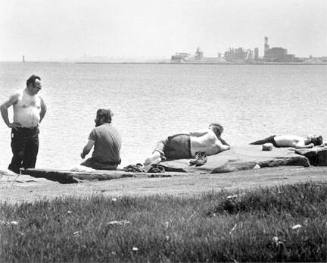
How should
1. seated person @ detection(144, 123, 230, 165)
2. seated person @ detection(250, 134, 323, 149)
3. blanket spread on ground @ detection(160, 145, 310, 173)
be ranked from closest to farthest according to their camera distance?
blanket spread on ground @ detection(160, 145, 310, 173) < seated person @ detection(144, 123, 230, 165) < seated person @ detection(250, 134, 323, 149)

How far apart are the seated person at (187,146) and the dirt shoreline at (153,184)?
204 cm

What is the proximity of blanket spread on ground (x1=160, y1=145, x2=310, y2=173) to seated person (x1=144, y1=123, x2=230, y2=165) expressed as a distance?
8.2 inches

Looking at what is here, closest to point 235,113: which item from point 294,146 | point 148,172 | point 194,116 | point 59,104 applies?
point 194,116

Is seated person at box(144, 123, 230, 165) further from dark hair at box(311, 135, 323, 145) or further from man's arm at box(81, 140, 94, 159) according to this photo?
dark hair at box(311, 135, 323, 145)

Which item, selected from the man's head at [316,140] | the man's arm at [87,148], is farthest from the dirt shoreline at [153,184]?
the man's head at [316,140]

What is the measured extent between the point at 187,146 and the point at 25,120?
2.81 metres

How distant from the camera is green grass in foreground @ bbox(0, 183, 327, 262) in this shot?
5.25 metres

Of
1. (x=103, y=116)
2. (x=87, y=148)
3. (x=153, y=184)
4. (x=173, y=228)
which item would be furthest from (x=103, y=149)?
(x=173, y=228)

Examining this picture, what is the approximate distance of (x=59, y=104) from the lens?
45312mm

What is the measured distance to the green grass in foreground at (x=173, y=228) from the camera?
5254mm

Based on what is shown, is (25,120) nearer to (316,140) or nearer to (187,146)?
(187,146)

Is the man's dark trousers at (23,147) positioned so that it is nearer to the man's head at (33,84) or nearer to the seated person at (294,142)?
the man's head at (33,84)

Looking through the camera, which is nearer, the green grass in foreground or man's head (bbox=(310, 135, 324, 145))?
the green grass in foreground

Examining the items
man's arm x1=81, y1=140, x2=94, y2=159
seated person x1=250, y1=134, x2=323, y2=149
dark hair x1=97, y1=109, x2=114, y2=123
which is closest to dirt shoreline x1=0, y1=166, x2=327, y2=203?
man's arm x1=81, y1=140, x2=94, y2=159
